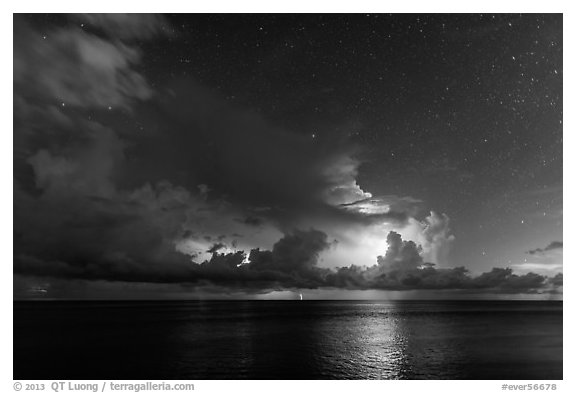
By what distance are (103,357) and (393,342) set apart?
31.0m

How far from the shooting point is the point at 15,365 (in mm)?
31484

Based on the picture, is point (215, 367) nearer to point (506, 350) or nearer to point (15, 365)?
point (15, 365)

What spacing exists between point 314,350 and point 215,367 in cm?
1282
